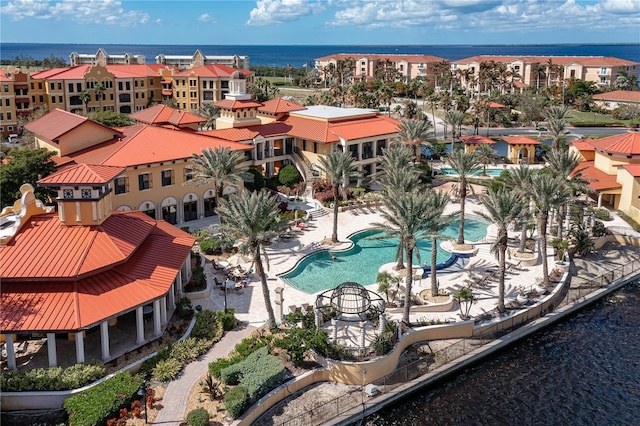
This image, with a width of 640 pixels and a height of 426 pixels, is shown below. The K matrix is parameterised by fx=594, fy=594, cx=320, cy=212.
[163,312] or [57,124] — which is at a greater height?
[57,124]

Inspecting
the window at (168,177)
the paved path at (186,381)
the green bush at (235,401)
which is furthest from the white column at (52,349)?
the window at (168,177)

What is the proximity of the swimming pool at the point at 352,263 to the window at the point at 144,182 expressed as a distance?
51.9 ft

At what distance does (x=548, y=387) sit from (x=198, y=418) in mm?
19302

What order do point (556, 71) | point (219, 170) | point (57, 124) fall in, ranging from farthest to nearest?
point (556, 71) → point (57, 124) → point (219, 170)

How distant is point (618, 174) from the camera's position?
60.1 m

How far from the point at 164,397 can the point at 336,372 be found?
29.6 ft

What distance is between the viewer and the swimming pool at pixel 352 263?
43.5m

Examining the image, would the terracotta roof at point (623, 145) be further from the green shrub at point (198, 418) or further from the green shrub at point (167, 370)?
the green shrub at point (198, 418)

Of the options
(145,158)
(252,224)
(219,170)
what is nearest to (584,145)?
(219,170)

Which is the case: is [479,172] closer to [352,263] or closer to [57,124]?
[352,263]

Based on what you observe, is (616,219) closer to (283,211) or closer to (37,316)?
(283,211)

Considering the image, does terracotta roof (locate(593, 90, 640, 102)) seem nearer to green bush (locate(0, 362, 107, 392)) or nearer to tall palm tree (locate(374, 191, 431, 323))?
tall palm tree (locate(374, 191, 431, 323))

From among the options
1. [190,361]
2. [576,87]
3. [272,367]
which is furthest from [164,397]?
[576,87]

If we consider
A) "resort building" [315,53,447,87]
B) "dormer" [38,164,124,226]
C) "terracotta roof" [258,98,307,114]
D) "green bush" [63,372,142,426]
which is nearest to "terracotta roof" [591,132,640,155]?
"terracotta roof" [258,98,307,114]
